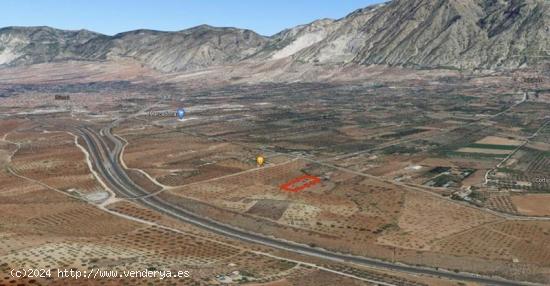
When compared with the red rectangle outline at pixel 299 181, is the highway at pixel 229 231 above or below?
below

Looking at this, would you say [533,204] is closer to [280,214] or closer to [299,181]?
[280,214]

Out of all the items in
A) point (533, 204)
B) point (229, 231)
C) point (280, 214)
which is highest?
point (533, 204)

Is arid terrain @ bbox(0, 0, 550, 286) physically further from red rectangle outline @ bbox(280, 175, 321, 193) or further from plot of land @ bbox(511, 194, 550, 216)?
red rectangle outline @ bbox(280, 175, 321, 193)

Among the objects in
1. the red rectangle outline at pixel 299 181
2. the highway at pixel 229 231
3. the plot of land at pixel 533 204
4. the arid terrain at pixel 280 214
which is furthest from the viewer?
the red rectangle outline at pixel 299 181

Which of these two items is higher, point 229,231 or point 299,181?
point 299,181

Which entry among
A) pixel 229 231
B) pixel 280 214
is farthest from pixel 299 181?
pixel 229 231

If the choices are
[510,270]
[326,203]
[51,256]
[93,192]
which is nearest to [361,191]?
[326,203]

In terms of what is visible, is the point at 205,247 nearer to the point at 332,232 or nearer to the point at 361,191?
the point at 332,232

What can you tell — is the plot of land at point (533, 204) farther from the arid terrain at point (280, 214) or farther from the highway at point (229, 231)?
the highway at point (229, 231)

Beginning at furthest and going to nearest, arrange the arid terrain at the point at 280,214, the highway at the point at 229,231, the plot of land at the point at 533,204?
the plot of land at the point at 533,204 < the highway at the point at 229,231 < the arid terrain at the point at 280,214

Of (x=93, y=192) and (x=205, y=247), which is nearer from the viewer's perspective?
(x=205, y=247)

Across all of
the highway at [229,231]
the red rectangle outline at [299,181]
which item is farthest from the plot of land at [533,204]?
the red rectangle outline at [299,181]
